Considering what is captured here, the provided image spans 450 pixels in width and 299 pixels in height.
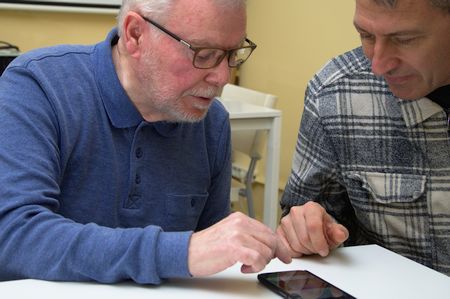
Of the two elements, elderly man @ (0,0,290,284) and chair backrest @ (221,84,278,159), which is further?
chair backrest @ (221,84,278,159)

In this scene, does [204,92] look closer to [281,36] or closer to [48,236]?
[48,236]

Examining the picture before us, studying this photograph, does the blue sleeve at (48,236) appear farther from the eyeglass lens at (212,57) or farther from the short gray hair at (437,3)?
the short gray hair at (437,3)

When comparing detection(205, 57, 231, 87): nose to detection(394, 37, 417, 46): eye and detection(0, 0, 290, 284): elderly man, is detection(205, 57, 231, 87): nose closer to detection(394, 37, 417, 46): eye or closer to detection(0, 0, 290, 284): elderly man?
detection(0, 0, 290, 284): elderly man

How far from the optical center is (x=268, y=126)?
3.00 metres

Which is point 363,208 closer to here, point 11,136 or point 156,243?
point 156,243

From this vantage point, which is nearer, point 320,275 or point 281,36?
point 320,275

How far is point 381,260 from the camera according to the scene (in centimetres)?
121

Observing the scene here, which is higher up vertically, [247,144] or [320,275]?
[320,275]

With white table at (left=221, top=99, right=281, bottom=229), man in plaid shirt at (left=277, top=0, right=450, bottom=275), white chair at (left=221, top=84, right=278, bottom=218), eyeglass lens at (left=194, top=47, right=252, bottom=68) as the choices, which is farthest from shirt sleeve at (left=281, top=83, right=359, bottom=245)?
white chair at (left=221, top=84, right=278, bottom=218)

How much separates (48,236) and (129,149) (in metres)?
0.34

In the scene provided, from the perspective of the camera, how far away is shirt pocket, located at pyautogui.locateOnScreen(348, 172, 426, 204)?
4.67 feet

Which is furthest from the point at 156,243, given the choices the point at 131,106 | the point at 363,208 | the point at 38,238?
the point at 363,208

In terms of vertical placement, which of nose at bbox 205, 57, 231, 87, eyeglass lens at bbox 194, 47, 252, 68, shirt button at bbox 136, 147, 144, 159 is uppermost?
eyeglass lens at bbox 194, 47, 252, 68

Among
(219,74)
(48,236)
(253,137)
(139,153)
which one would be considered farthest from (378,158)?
(253,137)
